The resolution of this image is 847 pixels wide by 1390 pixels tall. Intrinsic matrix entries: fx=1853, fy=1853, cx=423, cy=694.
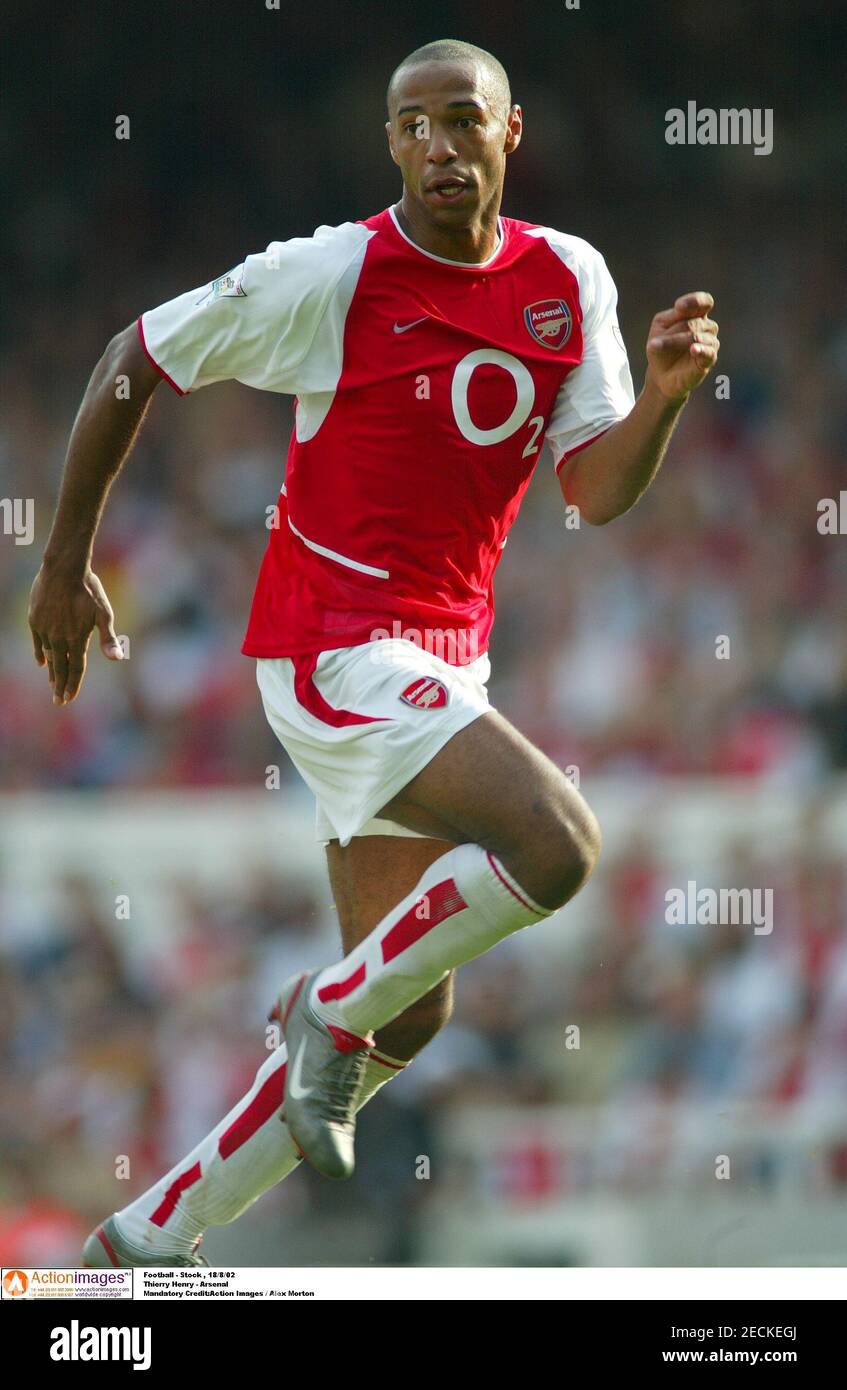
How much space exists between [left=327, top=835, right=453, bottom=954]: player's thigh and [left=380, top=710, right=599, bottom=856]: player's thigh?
0.33m

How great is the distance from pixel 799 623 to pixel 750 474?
94 cm

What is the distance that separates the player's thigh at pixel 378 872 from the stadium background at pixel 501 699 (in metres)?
3.09

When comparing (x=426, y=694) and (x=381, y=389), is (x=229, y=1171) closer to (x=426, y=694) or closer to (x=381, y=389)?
(x=426, y=694)

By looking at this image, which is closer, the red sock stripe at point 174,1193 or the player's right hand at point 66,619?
the player's right hand at point 66,619

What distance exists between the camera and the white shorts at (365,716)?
3.67m

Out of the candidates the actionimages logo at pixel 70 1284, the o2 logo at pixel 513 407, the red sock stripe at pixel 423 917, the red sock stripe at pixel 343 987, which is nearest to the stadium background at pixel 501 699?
the actionimages logo at pixel 70 1284

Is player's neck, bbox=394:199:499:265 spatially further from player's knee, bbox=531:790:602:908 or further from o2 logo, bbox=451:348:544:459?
player's knee, bbox=531:790:602:908

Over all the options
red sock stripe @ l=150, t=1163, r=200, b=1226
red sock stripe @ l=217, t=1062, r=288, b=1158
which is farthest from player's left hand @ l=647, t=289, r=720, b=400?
red sock stripe @ l=150, t=1163, r=200, b=1226

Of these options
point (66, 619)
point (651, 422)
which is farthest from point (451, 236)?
point (66, 619)

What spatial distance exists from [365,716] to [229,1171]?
1.15 metres

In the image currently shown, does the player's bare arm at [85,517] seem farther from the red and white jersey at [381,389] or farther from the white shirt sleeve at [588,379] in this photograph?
the white shirt sleeve at [588,379]

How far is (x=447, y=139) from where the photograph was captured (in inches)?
149

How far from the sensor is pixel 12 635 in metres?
8.77

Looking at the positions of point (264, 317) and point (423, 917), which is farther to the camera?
point (264, 317)
